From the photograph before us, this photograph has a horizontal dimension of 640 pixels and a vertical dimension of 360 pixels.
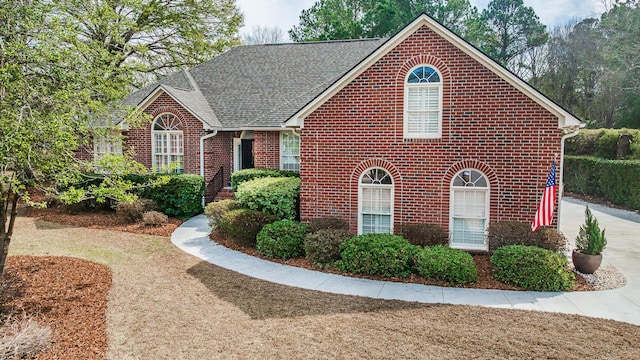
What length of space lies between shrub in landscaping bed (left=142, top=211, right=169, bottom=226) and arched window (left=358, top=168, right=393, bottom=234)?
7.43 meters

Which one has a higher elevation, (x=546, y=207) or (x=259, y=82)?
(x=259, y=82)

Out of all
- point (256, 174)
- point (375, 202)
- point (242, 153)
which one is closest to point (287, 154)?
point (256, 174)

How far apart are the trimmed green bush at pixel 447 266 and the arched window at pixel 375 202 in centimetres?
233

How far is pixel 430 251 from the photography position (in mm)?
10000

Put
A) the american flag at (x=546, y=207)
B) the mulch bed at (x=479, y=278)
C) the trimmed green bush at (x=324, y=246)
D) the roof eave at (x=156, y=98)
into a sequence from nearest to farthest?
the mulch bed at (x=479, y=278)
the american flag at (x=546, y=207)
the trimmed green bush at (x=324, y=246)
the roof eave at (x=156, y=98)

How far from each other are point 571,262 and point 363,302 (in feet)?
21.2

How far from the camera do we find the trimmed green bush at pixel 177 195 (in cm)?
1642

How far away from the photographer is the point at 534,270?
30.2ft

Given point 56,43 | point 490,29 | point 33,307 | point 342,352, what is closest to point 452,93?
point 342,352

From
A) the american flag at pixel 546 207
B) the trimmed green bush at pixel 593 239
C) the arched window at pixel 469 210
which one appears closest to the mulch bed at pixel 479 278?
the arched window at pixel 469 210

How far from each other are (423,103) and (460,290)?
204 inches

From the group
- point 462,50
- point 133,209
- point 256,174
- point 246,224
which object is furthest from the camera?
point 256,174

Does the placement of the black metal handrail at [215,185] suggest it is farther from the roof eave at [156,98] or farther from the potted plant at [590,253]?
the potted plant at [590,253]

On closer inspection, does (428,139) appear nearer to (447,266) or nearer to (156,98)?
(447,266)
